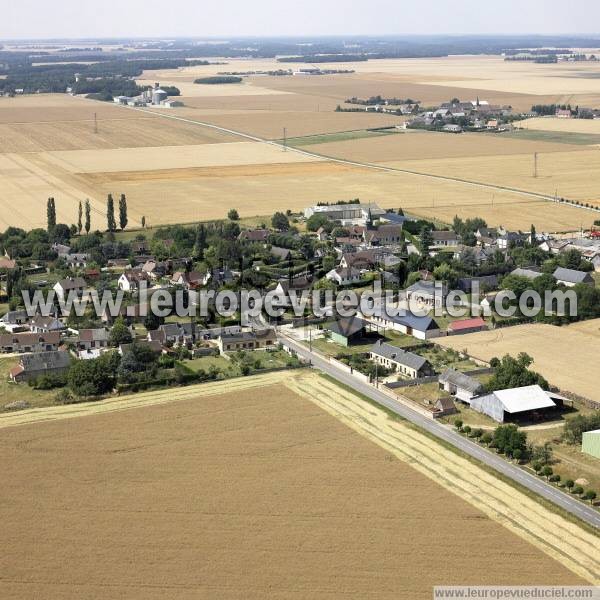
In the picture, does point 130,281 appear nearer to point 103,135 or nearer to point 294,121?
point 103,135

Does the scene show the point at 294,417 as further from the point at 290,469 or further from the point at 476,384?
the point at 476,384

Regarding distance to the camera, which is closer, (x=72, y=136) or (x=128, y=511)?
(x=128, y=511)

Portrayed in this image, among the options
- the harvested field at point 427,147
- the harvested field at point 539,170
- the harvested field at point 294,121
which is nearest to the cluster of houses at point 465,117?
the harvested field at point 294,121

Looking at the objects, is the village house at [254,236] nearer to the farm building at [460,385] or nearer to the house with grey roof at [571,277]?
the house with grey roof at [571,277]

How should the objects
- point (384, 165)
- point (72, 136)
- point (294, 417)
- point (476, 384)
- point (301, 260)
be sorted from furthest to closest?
1. point (72, 136)
2. point (384, 165)
3. point (301, 260)
4. point (476, 384)
5. point (294, 417)

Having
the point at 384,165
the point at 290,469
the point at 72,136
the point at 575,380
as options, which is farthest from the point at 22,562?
the point at 72,136

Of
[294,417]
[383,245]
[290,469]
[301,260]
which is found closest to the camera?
[290,469]
